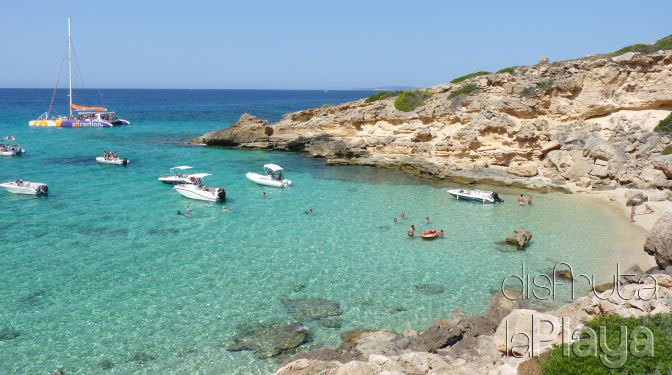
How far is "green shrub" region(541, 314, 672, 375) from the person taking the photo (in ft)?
25.5

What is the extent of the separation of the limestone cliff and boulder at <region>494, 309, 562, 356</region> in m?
24.6

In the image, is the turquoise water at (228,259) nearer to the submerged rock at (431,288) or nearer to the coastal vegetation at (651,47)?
the submerged rock at (431,288)

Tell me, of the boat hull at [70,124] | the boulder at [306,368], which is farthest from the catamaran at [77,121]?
the boulder at [306,368]

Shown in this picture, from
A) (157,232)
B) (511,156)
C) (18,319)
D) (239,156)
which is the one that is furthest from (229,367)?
(239,156)

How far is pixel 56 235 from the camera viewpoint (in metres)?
22.6

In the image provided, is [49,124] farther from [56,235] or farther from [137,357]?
[137,357]

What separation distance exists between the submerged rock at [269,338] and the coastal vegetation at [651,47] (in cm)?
4189

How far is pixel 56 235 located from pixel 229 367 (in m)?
14.6

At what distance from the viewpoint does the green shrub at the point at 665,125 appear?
1324 inches

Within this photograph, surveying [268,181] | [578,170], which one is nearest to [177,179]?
[268,181]

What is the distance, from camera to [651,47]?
42.3 meters

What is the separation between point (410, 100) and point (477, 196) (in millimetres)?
17928

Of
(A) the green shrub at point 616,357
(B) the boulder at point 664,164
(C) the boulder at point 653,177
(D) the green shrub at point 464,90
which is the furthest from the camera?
(D) the green shrub at point 464,90

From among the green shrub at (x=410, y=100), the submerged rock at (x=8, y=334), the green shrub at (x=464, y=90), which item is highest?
the green shrub at (x=464, y=90)
